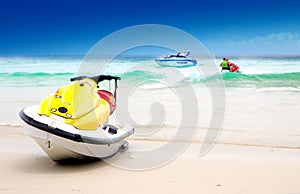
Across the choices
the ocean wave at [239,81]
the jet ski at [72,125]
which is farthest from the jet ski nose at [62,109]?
the ocean wave at [239,81]

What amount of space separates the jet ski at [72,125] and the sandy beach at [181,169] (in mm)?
233

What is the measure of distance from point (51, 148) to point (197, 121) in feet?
13.8

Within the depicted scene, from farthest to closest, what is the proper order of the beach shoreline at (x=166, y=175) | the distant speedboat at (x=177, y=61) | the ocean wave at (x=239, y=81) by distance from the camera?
the distant speedboat at (x=177, y=61) < the ocean wave at (x=239, y=81) < the beach shoreline at (x=166, y=175)

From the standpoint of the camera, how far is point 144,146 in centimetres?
533

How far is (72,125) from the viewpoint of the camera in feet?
11.8

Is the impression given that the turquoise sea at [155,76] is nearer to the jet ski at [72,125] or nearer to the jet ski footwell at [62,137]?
the jet ski at [72,125]

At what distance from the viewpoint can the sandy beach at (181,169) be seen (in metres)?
3.39

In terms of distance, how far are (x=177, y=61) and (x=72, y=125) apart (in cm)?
2459

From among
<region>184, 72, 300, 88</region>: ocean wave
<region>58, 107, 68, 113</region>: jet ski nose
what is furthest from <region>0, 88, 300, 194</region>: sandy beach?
<region>184, 72, 300, 88</region>: ocean wave

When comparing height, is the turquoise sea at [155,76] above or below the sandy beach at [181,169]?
above

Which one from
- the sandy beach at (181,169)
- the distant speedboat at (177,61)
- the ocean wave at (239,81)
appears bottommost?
the sandy beach at (181,169)

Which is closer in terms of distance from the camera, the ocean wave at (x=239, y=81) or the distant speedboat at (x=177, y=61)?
the ocean wave at (x=239, y=81)

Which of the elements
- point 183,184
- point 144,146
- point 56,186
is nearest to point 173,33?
point 144,146

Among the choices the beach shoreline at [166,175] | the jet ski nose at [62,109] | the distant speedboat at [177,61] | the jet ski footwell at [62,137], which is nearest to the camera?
the beach shoreline at [166,175]
